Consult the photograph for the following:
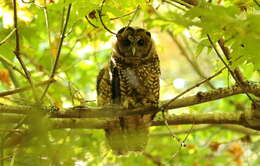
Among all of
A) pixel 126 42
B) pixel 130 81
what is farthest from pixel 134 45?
pixel 130 81

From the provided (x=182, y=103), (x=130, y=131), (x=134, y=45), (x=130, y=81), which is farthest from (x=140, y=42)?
(x=182, y=103)

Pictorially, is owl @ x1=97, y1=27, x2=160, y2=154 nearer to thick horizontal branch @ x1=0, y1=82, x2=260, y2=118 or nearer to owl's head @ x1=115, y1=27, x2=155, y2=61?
owl's head @ x1=115, y1=27, x2=155, y2=61

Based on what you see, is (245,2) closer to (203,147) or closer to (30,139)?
(30,139)

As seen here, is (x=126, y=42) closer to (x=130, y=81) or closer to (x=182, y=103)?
(x=130, y=81)

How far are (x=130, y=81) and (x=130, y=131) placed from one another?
415 millimetres

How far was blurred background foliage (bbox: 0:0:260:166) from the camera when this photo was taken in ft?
4.50

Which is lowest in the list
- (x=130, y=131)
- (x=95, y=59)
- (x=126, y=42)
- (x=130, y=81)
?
(x=130, y=131)

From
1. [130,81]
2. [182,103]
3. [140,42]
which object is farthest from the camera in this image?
[140,42]

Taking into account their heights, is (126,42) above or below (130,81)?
above

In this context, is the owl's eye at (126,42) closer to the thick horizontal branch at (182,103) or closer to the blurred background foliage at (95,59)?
the blurred background foliage at (95,59)

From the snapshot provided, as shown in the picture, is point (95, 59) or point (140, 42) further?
point (140, 42)

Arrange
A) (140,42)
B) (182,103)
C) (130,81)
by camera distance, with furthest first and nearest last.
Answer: (140,42), (130,81), (182,103)

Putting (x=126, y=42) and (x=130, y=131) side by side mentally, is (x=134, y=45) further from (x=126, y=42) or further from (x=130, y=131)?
(x=130, y=131)

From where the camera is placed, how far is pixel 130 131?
3.45 m
